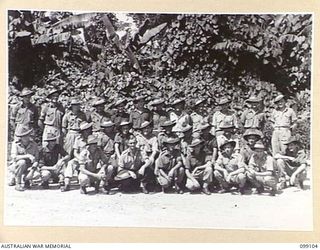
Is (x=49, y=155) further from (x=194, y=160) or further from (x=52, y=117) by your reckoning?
(x=194, y=160)

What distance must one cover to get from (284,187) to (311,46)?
0.27 metres

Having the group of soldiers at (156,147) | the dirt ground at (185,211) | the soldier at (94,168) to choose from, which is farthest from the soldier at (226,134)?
the soldier at (94,168)

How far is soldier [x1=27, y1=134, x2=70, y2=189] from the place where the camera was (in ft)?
3.40

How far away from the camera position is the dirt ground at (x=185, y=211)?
3.39 feet

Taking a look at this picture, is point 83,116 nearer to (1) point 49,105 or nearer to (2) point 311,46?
(1) point 49,105

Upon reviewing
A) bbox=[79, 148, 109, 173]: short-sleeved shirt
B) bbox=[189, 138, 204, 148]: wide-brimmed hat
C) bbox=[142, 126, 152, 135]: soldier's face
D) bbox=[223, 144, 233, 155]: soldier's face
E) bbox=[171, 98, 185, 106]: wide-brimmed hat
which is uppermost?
bbox=[171, 98, 185, 106]: wide-brimmed hat

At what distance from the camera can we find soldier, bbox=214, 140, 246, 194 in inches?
40.9

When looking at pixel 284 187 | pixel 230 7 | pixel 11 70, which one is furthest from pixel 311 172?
pixel 11 70

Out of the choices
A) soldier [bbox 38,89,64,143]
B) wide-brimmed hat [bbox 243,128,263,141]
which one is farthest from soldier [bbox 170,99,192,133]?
soldier [bbox 38,89,64,143]

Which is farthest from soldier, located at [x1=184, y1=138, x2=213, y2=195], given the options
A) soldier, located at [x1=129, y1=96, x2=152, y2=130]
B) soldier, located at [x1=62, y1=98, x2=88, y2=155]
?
soldier, located at [x1=62, y1=98, x2=88, y2=155]

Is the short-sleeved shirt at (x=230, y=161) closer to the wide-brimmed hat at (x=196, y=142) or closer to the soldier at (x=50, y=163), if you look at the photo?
the wide-brimmed hat at (x=196, y=142)

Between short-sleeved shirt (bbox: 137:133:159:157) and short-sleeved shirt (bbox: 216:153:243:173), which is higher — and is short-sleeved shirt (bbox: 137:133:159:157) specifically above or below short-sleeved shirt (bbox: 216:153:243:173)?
above

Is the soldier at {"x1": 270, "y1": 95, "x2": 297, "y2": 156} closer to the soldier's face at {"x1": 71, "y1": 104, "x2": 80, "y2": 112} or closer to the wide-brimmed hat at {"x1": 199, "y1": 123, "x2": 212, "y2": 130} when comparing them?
the wide-brimmed hat at {"x1": 199, "y1": 123, "x2": 212, "y2": 130}

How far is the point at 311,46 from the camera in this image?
1040 millimetres
